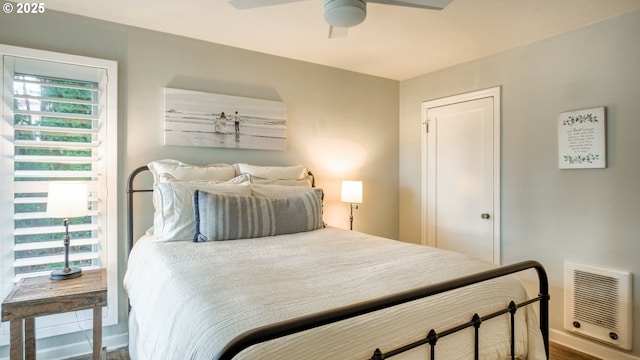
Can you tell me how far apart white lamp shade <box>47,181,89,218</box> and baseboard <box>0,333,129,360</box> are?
104 cm

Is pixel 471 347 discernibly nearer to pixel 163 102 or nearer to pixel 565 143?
pixel 565 143

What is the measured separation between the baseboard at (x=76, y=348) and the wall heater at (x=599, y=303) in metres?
3.42

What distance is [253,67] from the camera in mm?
3152

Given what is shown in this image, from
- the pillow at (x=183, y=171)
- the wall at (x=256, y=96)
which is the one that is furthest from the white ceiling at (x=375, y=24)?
the pillow at (x=183, y=171)

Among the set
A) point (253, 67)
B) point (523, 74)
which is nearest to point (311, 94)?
point (253, 67)

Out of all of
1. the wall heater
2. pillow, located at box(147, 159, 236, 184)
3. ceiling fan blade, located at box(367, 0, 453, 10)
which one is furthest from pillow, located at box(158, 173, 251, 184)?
the wall heater

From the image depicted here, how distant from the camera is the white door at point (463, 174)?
127 inches

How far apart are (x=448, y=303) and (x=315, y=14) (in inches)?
81.6

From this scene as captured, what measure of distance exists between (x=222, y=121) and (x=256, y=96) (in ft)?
1.39

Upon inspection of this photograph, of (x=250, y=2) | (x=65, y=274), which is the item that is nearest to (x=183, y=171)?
(x=65, y=274)

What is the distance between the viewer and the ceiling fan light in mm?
1628

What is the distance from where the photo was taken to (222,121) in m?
2.96

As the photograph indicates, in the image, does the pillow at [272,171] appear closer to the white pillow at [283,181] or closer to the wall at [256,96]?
the white pillow at [283,181]

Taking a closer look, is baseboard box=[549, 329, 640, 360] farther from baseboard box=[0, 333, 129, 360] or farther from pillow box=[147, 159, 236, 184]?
baseboard box=[0, 333, 129, 360]
